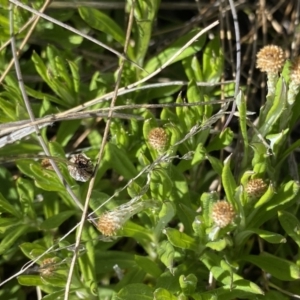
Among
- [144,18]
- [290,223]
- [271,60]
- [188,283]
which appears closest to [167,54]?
[144,18]

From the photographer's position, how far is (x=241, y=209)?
5.49ft

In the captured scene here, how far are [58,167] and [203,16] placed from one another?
1.00 meters

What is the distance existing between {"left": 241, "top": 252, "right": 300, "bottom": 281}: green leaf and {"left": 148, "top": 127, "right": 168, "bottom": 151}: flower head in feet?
1.57

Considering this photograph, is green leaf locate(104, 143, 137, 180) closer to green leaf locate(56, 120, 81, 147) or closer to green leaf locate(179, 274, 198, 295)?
green leaf locate(56, 120, 81, 147)

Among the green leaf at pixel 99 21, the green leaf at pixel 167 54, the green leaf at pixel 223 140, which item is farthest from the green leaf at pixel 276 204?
the green leaf at pixel 99 21

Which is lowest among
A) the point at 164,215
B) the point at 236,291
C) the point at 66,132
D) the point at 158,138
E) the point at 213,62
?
the point at 236,291

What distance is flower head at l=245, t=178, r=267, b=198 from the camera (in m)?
1.63

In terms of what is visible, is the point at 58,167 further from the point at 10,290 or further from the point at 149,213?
the point at 10,290

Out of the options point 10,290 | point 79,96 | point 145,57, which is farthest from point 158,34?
point 10,290

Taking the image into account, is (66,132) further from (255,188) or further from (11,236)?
(255,188)

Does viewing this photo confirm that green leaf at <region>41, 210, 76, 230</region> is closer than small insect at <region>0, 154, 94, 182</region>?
No

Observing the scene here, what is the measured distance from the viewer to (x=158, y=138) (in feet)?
5.47

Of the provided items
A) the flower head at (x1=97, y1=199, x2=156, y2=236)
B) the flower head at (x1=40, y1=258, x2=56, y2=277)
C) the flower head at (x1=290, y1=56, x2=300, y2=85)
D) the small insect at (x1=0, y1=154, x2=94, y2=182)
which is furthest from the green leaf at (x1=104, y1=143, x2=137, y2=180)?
the flower head at (x1=290, y1=56, x2=300, y2=85)

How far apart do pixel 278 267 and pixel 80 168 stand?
2.24 feet
